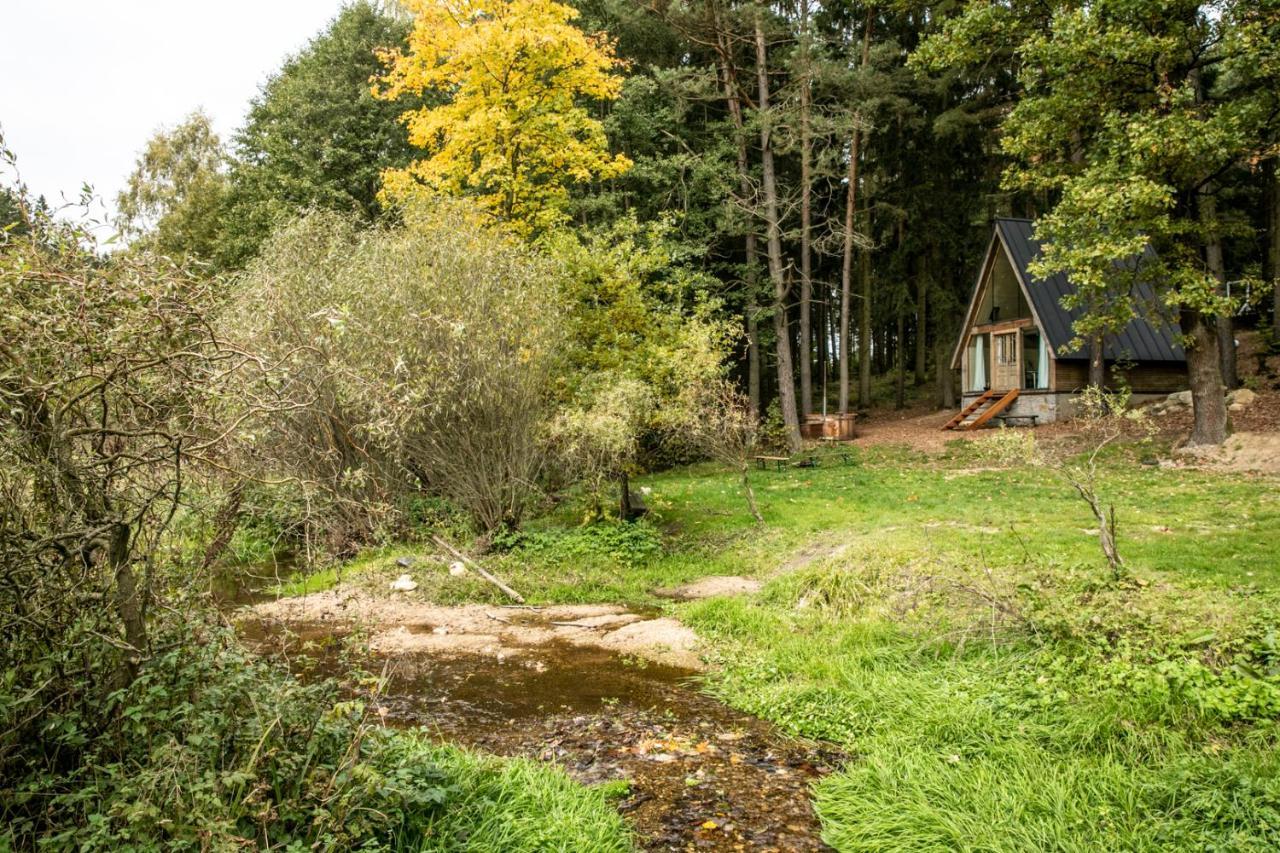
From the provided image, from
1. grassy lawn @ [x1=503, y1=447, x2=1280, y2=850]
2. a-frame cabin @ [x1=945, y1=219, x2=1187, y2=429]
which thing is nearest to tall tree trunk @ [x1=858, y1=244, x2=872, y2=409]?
a-frame cabin @ [x1=945, y1=219, x2=1187, y2=429]

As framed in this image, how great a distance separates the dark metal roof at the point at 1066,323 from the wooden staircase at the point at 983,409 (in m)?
2.03

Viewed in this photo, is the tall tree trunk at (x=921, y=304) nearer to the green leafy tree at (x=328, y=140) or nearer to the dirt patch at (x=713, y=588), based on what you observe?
the green leafy tree at (x=328, y=140)

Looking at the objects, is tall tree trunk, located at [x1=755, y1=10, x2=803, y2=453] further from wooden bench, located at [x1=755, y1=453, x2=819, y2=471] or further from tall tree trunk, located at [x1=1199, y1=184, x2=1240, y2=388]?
tall tree trunk, located at [x1=1199, y1=184, x2=1240, y2=388]

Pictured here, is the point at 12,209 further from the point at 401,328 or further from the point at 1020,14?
the point at 1020,14

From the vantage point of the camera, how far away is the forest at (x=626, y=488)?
3297 mm

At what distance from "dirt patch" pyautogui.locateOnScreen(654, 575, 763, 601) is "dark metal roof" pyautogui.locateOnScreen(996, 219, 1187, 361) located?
51.8ft

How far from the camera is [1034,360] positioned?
79.0 feet

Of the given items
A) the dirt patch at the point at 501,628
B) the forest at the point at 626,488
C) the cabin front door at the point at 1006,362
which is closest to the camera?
the forest at the point at 626,488

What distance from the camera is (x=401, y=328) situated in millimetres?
9875

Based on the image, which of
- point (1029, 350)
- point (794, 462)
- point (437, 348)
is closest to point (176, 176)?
point (437, 348)

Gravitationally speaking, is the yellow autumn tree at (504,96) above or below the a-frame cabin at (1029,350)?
above

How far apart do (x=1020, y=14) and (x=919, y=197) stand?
10.9m

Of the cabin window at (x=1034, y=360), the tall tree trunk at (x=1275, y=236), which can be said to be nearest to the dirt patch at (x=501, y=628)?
the tall tree trunk at (x=1275, y=236)

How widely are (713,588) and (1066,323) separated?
1814 cm
